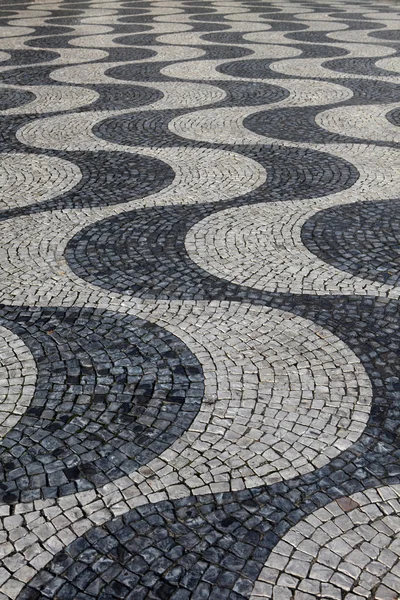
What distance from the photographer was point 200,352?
4.75 metres

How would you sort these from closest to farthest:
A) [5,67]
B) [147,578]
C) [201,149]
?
[147,578] → [201,149] → [5,67]

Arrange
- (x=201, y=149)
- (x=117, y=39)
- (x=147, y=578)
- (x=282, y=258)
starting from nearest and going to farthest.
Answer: (x=147, y=578) < (x=282, y=258) < (x=201, y=149) < (x=117, y=39)

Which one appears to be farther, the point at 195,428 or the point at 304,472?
the point at 195,428

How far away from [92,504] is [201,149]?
6427 millimetres

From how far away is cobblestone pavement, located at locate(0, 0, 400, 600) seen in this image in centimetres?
326

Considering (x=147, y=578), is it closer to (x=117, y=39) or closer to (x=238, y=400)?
(x=238, y=400)

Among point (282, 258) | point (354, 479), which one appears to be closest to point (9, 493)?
point (354, 479)

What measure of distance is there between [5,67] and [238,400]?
1169 centimetres

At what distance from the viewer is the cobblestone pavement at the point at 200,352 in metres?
3.26

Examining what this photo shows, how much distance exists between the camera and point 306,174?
8172mm

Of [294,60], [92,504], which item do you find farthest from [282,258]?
[294,60]

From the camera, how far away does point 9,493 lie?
11.8 ft

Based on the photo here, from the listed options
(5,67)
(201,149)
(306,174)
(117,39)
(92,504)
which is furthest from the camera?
(117,39)

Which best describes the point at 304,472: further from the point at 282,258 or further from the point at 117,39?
the point at 117,39
